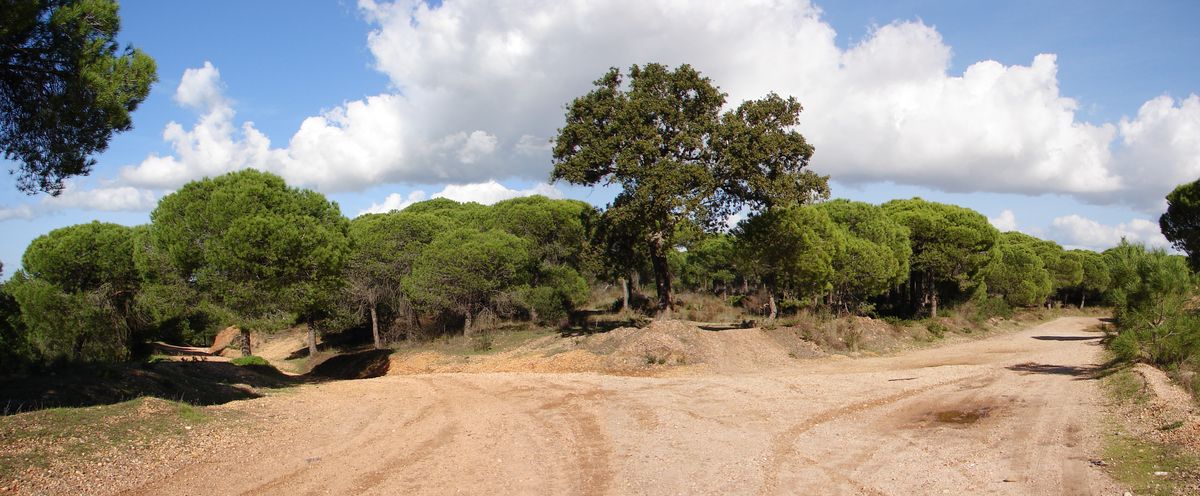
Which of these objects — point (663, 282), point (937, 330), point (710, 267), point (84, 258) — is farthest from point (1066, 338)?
point (84, 258)

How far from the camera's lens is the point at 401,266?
3678 centimetres

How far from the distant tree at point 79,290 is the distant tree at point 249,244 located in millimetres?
5722

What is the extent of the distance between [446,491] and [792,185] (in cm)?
1886

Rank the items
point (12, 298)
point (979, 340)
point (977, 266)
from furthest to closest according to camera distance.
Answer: point (977, 266) → point (979, 340) → point (12, 298)

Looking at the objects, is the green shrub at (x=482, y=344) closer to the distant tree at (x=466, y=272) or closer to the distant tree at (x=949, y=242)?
the distant tree at (x=466, y=272)

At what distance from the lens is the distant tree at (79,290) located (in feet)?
78.4

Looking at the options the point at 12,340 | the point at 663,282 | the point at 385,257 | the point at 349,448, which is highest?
the point at 385,257

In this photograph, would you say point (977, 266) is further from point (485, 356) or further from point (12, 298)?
point (12, 298)

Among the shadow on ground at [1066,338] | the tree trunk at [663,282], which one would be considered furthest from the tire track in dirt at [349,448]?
the shadow on ground at [1066,338]

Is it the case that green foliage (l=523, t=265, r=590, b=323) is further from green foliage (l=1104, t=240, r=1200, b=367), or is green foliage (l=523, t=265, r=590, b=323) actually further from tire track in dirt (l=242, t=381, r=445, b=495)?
green foliage (l=1104, t=240, r=1200, b=367)

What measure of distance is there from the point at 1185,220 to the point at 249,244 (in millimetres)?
51213

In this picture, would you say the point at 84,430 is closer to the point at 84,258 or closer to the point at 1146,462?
the point at 1146,462

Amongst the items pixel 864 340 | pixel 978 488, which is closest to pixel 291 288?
pixel 978 488

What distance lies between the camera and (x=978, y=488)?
7184 millimetres
